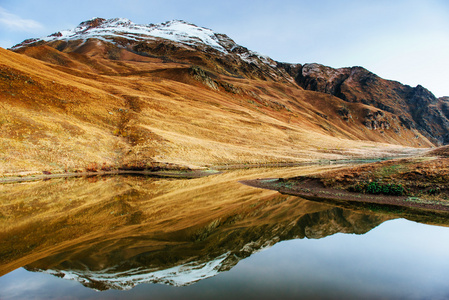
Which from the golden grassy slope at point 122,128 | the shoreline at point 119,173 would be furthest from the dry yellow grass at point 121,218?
the golden grassy slope at point 122,128

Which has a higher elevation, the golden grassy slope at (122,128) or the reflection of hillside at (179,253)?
the golden grassy slope at (122,128)

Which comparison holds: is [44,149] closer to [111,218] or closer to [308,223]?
[111,218]

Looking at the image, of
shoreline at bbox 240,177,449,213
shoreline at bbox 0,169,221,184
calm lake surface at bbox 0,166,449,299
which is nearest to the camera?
calm lake surface at bbox 0,166,449,299

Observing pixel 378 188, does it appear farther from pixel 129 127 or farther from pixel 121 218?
pixel 129 127

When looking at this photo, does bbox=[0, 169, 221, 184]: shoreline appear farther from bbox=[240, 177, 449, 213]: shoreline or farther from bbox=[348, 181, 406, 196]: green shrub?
bbox=[348, 181, 406, 196]: green shrub

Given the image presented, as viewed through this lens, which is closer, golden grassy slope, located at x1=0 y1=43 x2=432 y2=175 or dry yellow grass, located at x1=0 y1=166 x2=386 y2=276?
dry yellow grass, located at x1=0 y1=166 x2=386 y2=276

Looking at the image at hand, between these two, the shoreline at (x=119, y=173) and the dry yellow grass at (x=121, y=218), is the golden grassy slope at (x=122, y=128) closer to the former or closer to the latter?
the shoreline at (x=119, y=173)

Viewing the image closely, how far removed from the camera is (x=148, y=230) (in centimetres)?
1148

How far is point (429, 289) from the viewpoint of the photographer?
6938 millimetres

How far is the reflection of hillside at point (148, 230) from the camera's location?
26.8ft

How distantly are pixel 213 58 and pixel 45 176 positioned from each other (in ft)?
589

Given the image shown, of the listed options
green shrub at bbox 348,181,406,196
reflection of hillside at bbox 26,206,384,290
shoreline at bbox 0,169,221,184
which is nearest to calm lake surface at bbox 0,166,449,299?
reflection of hillside at bbox 26,206,384,290

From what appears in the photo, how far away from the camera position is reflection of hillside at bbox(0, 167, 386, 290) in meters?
8.16

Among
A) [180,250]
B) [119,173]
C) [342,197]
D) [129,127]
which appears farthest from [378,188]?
[129,127]
